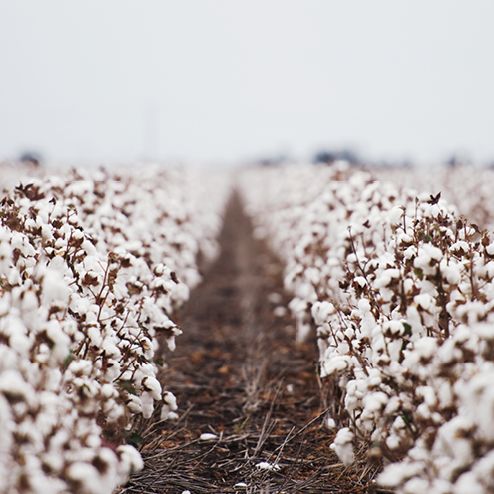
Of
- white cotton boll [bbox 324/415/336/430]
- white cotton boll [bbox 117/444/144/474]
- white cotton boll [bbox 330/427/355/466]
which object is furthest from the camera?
white cotton boll [bbox 324/415/336/430]

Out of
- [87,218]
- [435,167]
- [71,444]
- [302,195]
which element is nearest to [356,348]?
[71,444]

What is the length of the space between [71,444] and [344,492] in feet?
5.28

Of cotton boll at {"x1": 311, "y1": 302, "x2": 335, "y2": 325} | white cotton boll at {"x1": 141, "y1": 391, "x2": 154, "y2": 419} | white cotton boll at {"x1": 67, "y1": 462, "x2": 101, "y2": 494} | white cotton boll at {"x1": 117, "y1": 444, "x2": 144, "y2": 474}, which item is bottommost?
white cotton boll at {"x1": 141, "y1": 391, "x2": 154, "y2": 419}

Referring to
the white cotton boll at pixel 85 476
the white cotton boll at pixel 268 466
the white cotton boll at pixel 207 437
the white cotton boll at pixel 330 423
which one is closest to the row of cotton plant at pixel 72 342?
the white cotton boll at pixel 85 476

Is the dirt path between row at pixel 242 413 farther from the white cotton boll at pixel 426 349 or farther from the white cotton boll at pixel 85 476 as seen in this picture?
the white cotton boll at pixel 85 476

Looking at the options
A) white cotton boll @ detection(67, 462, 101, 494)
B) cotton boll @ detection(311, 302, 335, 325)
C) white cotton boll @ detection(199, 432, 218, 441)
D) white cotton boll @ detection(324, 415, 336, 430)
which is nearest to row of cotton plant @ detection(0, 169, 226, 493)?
white cotton boll @ detection(67, 462, 101, 494)

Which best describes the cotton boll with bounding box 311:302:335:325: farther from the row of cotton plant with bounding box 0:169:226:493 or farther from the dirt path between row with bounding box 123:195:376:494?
the row of cotton plant with bounding box 0:169:226:493

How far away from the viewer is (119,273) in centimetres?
350

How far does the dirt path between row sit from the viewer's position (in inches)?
131

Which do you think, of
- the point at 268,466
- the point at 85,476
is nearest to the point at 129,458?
the point at 85,476

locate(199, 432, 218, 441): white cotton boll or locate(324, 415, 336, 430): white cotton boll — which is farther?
locate(199, 432, 218, 441): white cotton boll

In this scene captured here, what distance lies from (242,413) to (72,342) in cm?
212

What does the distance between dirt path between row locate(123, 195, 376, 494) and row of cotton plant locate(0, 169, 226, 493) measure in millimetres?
389

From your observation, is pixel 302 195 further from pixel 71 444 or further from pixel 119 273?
pixel 71 444
